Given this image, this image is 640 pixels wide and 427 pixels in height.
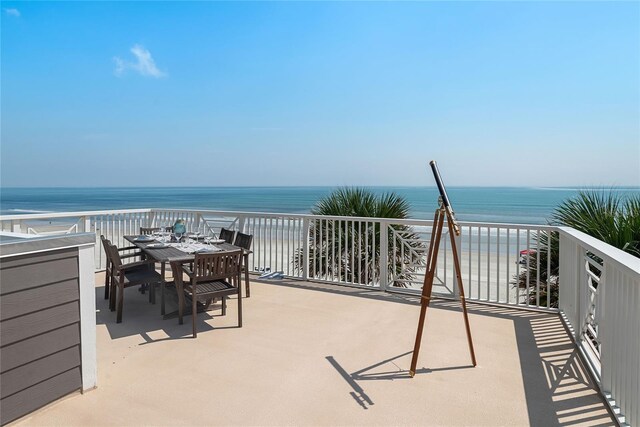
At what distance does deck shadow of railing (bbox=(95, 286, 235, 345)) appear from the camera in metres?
3.24

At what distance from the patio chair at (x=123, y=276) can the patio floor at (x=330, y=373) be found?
0.24 m

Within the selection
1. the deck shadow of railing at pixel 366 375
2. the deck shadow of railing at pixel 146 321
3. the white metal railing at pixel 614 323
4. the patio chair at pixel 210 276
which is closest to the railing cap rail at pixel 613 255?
the white metal railing at pixel 614 323

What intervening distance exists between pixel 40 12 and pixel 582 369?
1071 cm

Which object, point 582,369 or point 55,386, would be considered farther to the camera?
point 582,369

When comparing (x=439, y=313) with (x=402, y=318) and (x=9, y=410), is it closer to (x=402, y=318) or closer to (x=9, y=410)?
(x=402, y=318)

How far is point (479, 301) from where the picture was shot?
4324 mm

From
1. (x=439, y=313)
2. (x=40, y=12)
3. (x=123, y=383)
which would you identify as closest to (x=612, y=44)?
(x=439, y=313)

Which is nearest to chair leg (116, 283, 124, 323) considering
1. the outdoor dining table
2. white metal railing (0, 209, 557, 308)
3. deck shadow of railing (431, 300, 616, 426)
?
the outdoor dining table

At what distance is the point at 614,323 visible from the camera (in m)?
2.05

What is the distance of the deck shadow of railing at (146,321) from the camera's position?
127 inches

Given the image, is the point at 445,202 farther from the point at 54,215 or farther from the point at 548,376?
the point at 54,215

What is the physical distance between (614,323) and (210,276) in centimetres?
300

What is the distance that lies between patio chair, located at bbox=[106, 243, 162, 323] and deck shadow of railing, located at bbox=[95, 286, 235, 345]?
0.13 metres

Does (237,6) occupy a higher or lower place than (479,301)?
higher
